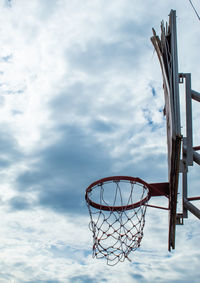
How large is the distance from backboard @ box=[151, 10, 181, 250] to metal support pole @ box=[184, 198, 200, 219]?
0.85ft

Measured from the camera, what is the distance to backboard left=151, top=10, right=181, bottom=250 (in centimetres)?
653

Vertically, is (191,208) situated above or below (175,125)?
below

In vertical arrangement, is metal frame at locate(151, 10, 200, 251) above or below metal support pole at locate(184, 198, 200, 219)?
above

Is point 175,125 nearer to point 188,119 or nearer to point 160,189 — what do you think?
point 188,119

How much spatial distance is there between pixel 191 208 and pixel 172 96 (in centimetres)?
259

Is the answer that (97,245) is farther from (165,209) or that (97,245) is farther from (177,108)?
(177,108)

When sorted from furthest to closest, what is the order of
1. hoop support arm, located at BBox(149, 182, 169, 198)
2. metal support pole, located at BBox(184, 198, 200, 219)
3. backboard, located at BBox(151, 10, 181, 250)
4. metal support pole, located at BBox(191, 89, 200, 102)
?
hoop support arm, located at BBox(149, 182, 169, 198)
metal support pole, located at BBox(191, 89, 200, 102)
metal support pole, located at BBox(184, 198, 200, 219)
backboard, located at BBox(151, 10, 181, 250)

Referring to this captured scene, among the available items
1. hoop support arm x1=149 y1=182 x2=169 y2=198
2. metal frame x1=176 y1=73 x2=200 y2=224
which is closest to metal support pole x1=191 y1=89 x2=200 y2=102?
metal frame x1=176 y1=73 x2=200 y2=224

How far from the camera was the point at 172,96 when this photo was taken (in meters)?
6.82

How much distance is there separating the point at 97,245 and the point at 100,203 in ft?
4.01

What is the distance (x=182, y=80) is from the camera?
727 cm

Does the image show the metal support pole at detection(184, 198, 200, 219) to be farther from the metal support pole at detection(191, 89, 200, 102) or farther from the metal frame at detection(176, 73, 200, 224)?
the metal support pole at detection(191, 89, 200, 102)

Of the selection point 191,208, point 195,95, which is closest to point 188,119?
point 195,95

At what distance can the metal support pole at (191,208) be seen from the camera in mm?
6998
